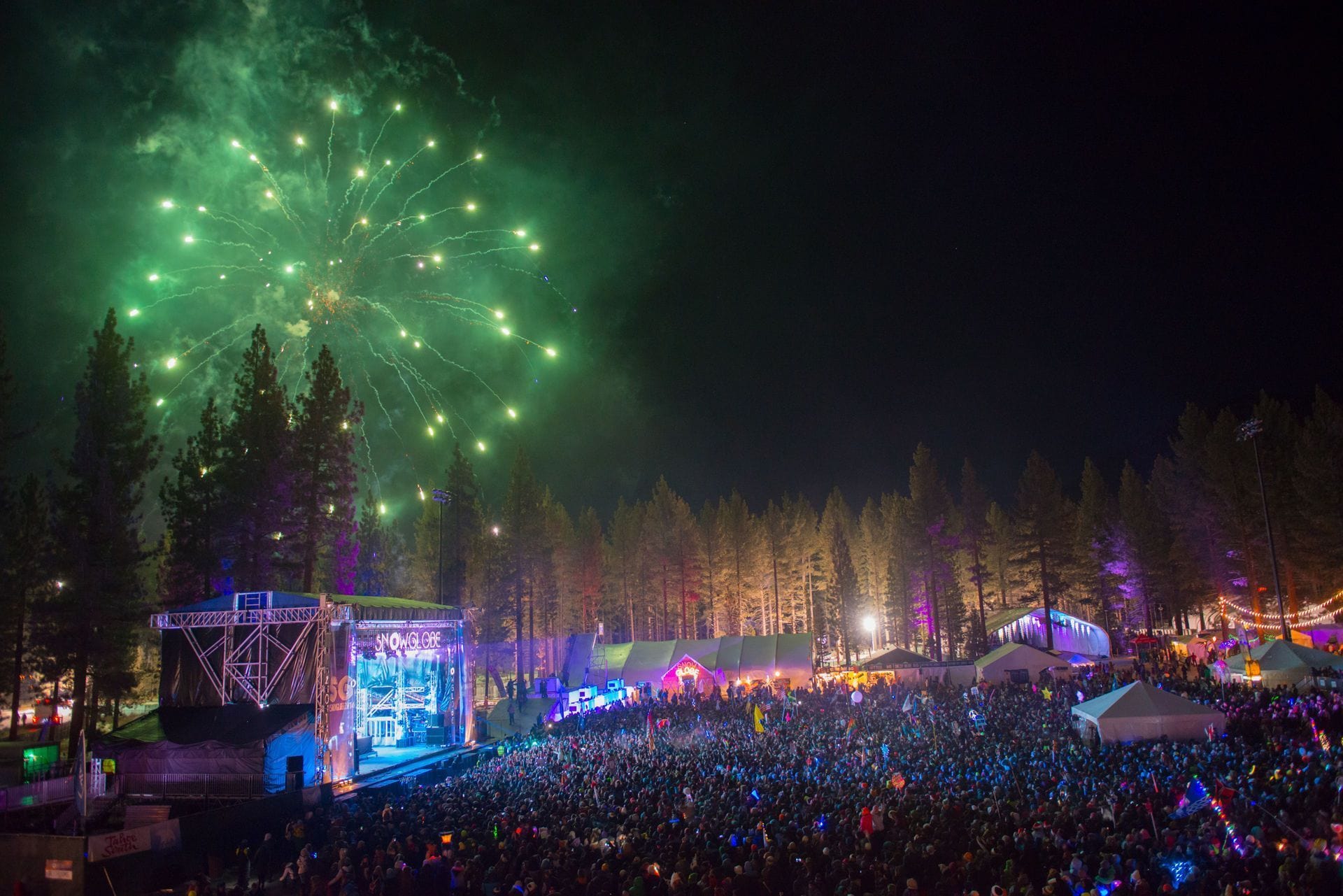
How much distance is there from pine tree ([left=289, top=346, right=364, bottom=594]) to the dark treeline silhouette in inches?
3.7

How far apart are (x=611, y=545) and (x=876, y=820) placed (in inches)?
2532

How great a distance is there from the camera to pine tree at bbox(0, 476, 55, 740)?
29109mm

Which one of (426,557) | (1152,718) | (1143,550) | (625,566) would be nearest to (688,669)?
(1152,718)

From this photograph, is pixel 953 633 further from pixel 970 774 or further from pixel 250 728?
pixel 250 728

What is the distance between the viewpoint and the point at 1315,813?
33.8ft

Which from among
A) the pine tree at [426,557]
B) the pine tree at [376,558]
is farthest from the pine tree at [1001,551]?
the pine tree at [376,558]

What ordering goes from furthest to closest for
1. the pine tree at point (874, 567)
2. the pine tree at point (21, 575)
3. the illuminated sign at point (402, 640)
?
1. the pine tree at point (874, 567)
2. the pine tree at point (21, 575)
3. the illuminated sign at point (402, 640)

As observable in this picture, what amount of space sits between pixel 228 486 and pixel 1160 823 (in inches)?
1250

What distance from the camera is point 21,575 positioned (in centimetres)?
3038

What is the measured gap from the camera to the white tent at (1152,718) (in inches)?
679

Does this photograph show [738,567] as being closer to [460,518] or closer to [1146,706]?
[460,518]

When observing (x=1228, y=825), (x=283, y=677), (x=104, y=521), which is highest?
(x=104, y=521)

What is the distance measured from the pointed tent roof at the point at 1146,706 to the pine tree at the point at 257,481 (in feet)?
95.2

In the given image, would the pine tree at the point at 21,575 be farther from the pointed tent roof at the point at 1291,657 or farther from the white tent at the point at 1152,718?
the pointed tent roof at the point at 1291,657
